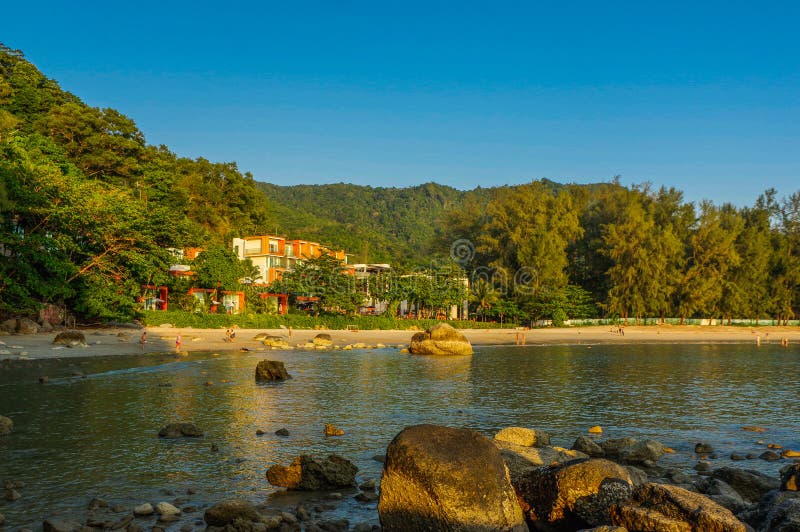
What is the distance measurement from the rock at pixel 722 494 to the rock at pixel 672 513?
2240mm

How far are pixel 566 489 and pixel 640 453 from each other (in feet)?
23.1

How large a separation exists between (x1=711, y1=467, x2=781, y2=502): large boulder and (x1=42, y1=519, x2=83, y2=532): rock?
12204 millimetres

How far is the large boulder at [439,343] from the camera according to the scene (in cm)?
4606

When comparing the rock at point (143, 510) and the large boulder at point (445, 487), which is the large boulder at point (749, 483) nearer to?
the large boulder at point (445, 487)

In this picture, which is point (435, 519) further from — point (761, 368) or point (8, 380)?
point (761, 368)

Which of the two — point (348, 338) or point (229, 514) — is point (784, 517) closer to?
point (229, 514)

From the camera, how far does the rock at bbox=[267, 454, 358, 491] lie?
40.6 ft

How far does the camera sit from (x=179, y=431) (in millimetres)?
16734

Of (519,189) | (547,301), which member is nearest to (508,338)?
(547,301)

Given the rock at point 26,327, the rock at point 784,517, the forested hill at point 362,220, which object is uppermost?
the forested hill at point 362,220

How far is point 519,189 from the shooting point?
325 ft

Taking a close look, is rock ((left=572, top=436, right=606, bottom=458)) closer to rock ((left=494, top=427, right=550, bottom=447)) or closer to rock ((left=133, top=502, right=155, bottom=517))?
rock ((left=494, top=427, right=550, bottom=447))

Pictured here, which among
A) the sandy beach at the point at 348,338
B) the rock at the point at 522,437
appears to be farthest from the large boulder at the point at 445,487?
the sandy beach at the point at 348,338

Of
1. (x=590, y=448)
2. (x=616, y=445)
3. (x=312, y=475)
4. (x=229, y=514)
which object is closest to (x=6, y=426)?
(x=312, y=475)
